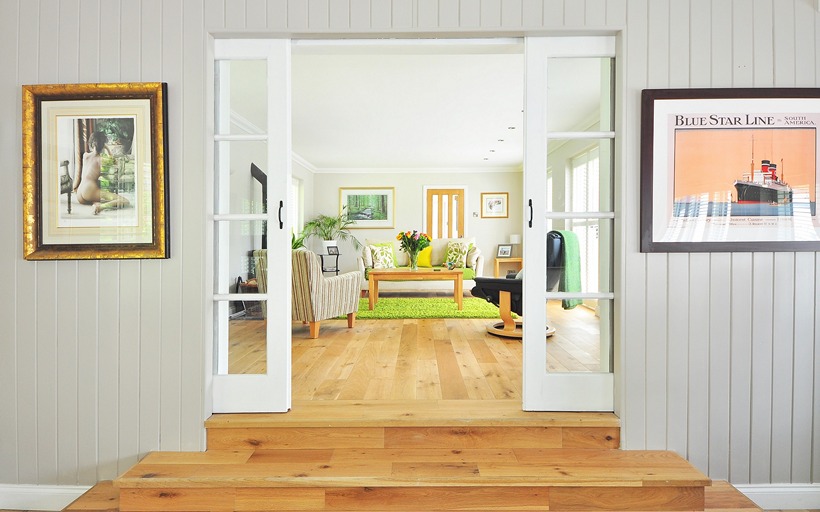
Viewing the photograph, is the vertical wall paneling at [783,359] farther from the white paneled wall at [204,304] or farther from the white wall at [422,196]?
the white wall at [422,196]

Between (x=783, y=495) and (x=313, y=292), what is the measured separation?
3.34m

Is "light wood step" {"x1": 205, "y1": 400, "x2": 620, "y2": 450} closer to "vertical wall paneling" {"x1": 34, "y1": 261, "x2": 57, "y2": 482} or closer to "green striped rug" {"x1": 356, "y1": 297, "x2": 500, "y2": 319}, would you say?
"vertical wall paneling" {"x1": 34, "y1": 261, "x2": 57, "y2": 482}

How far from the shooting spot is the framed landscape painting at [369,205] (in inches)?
368

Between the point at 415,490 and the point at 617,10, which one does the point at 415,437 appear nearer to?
the point at 415,490

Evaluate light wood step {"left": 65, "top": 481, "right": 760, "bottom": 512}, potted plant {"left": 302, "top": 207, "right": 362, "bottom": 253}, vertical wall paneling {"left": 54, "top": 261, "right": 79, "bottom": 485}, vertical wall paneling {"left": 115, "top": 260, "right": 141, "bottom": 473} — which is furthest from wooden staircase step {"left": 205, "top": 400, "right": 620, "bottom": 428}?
potted plant {"left": 302, "top": 207, "right": 362, "bottom": 253}

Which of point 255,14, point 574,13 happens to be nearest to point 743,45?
point 574,13

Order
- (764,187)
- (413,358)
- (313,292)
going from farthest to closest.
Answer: (313,292), (413,358), (764,187)

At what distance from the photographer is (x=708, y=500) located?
6.54ft

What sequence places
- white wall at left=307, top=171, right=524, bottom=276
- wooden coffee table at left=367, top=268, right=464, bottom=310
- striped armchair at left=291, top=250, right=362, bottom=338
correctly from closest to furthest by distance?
striped armchair at left=291, top=250, right=362, bottom=338, wooden coffee table at left=367, top=268, right=464, bottom=310, white wall at left=307, top=171, right=524, bottom=276

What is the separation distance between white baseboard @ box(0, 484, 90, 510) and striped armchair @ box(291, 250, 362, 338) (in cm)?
220

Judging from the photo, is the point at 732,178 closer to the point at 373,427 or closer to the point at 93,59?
the point at 373,427

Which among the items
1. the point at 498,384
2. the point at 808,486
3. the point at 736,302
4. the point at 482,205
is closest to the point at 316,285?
the point at 498,384

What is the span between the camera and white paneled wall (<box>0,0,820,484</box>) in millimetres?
2135

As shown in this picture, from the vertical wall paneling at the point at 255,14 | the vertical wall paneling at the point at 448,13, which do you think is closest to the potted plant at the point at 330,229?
the vertical wall paneling at the point at 255,14
